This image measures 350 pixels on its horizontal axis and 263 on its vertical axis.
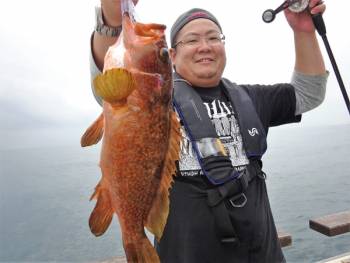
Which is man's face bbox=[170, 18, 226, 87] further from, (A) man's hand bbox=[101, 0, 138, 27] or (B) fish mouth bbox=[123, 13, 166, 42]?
(B) fish mouth bbox=[123, 13, 166, 42]

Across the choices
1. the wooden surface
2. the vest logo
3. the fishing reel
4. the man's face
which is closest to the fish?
the man's face

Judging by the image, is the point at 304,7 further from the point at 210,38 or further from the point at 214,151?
the point at 214,151

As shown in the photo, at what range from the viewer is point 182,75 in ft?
9.68

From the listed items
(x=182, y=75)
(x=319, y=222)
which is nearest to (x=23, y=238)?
(x=319, y=222)

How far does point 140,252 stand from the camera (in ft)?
4.77

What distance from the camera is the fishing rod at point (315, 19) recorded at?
3.00m

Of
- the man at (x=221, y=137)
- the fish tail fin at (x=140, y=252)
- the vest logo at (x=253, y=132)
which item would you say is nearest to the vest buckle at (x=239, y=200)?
the man at (x=221, y=137)

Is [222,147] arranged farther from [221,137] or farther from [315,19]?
[315,19]

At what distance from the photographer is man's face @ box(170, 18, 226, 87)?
274 centimetres

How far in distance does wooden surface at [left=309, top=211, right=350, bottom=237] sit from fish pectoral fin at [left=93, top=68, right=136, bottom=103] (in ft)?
15.0

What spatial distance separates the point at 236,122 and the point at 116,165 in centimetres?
156

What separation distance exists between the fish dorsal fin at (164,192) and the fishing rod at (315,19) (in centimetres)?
206

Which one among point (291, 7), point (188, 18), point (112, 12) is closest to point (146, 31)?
point (112, 12)

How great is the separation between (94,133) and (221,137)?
1.43m
